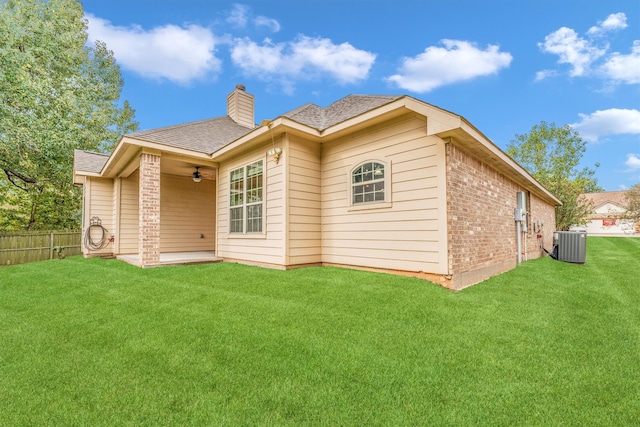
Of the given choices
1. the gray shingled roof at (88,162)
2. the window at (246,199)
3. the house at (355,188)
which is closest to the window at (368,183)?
the house at (355,188)

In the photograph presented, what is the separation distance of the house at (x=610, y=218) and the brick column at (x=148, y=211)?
107 feet

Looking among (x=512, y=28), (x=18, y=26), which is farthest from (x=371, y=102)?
(x=18, y=26)

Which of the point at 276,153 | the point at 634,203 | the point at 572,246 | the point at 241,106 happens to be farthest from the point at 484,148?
the point at 634,203

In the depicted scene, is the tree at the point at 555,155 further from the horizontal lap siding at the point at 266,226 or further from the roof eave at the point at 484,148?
the horizontal lap siding at the point at 266,226

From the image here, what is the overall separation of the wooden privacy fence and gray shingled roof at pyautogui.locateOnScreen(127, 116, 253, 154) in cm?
712

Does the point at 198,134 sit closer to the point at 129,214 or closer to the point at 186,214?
the point at 186,214

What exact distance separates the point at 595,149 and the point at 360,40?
20490 mm

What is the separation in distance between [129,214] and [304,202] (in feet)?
22.4

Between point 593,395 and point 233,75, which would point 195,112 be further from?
point 593,395

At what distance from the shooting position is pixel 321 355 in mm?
2580

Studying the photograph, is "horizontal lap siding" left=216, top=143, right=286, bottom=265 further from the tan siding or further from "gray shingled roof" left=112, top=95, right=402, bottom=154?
the tan siding

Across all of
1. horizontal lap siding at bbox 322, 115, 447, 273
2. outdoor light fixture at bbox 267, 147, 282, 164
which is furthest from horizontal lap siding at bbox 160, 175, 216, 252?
horizontal lap siding at bbox 322, 115, 447, 273

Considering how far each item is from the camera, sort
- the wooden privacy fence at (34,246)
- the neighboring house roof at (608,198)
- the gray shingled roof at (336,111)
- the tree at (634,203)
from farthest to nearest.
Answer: the neighboring house roof at (608,198) → the tree at (634,203) → the wooden privacy fence at (34,246) → the gray shingled roof at (336,111)

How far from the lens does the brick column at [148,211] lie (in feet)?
21.6
